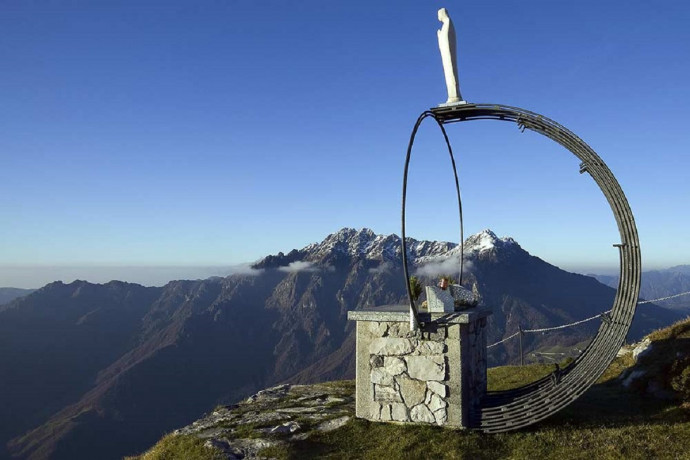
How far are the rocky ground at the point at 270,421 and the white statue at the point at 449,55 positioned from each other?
1007 centimetres

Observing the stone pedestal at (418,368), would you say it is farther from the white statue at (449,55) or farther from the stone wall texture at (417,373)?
the white statue at (449,55)

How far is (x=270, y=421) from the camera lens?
15.3 m

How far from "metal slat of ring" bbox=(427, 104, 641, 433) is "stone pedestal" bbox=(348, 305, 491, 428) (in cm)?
100

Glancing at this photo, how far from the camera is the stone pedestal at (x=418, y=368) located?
44.1 ft

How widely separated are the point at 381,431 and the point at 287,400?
240 inches

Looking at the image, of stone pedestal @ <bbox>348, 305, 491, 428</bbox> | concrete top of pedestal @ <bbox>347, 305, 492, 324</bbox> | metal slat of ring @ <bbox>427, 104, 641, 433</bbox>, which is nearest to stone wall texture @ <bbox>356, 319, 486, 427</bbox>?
stone pedestal @ <bbox>348, 305, 491, 428</bbox>

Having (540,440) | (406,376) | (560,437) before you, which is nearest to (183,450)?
(406,376)

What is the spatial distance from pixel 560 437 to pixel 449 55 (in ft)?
35.2

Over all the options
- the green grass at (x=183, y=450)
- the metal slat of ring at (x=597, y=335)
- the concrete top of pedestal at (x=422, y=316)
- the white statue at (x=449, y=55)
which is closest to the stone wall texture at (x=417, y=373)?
the concrete top of pedestal at (x=422, y=316)

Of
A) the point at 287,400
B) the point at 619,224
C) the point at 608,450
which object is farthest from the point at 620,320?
the point at 287,400

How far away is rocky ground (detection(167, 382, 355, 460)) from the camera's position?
13.3 m

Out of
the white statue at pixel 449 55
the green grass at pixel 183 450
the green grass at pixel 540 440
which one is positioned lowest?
the green grass at pixel 183 450

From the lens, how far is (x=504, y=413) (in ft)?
44.4

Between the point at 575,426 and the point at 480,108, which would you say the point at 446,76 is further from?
the point at 575,426
